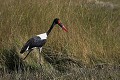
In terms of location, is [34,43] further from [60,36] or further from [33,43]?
[60,36]

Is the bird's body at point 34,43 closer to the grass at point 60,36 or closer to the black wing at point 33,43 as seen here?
the black wing at point 33,43

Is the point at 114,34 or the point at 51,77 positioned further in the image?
the point at 114,34

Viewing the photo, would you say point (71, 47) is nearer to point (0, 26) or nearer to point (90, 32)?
point (90, 32)

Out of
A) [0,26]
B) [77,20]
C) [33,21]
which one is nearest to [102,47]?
[77,20]

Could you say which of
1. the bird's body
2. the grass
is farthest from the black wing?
the grass

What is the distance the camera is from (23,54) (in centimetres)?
715

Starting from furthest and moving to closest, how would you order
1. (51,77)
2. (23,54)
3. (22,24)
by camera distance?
(22,24) → (23,54) → (51,77)

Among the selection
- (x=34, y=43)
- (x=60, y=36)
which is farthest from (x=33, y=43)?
(x=60, y=36)

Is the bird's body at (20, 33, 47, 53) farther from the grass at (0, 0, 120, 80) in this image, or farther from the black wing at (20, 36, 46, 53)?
the grass at (0, 0, 120, 80)

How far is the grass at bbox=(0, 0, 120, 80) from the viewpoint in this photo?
23.5 ft

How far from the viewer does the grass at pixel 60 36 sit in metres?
7.16

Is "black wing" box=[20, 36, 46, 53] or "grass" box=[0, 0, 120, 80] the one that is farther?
"grass" box=[0, 0, 120, 80]

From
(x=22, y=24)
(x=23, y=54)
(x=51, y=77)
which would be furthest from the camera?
(x=22, y=24)

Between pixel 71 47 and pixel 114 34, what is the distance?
0.94 metres
